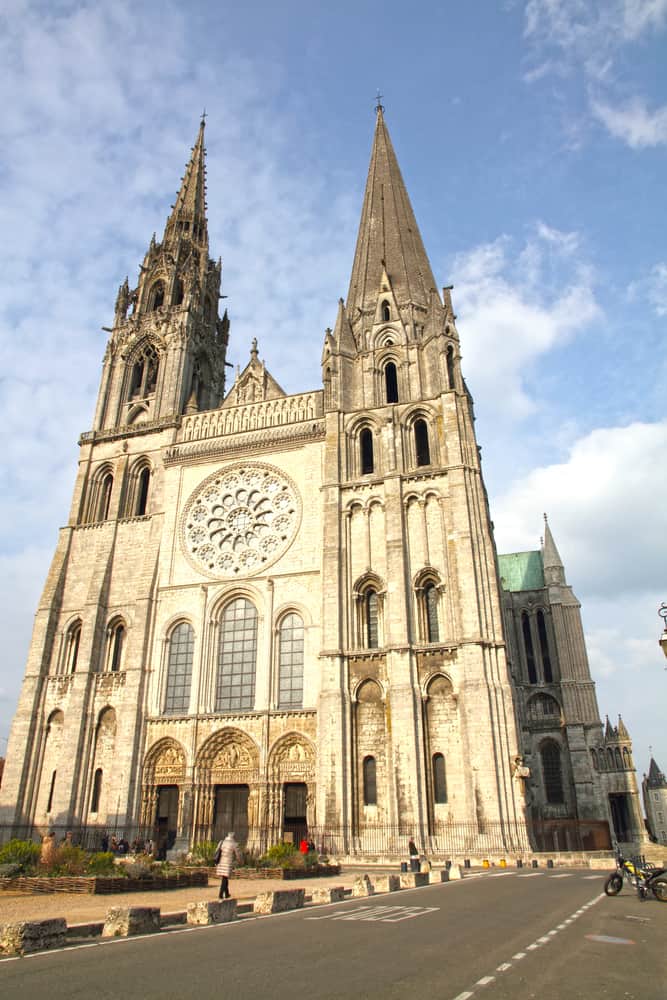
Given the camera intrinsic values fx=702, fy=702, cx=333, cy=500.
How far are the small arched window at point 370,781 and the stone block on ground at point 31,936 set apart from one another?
1737 cm

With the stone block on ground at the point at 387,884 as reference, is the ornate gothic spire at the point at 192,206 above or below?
above

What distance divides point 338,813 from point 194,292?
1098 inches

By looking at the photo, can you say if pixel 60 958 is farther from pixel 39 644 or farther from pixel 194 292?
pixel 194 292

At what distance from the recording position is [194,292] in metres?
38.6

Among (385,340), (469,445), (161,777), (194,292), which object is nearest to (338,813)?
(161,777)

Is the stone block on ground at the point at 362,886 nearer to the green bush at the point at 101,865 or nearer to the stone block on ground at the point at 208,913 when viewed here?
the stone block on ground at the point at 208,913

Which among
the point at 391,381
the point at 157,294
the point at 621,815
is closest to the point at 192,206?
the point at 157,294

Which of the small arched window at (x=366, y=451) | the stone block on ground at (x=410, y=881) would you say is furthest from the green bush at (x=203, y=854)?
the small arched window at (x=366, y=451)

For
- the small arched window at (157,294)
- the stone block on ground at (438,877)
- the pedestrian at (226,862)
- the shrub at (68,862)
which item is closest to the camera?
the pedestrian at (226,862)

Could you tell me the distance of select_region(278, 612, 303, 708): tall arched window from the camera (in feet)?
85.5

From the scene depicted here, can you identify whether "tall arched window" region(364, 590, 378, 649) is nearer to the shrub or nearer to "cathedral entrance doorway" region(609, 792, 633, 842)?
the shrub

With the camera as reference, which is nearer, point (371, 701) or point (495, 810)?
point (495, 810)

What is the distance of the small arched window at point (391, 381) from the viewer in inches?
1267

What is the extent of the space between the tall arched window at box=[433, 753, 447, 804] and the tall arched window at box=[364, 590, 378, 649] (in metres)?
4.46
